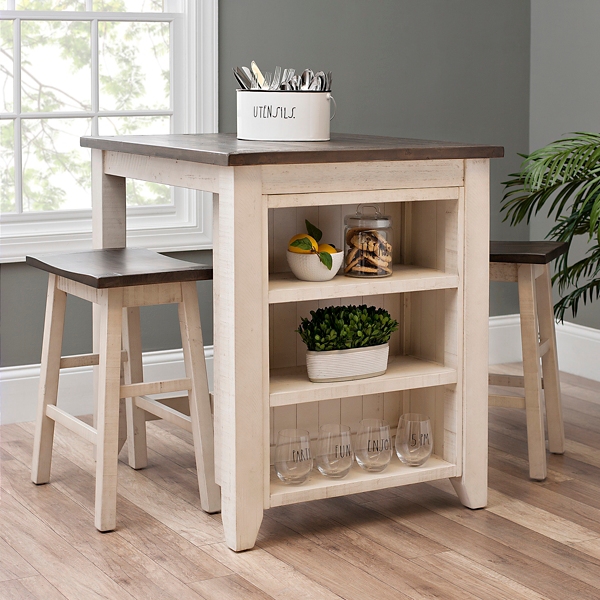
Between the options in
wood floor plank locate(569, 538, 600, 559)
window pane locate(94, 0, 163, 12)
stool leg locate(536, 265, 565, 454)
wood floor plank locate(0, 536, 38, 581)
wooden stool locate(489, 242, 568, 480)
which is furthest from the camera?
window pane locate(94, 0, 163, 12)

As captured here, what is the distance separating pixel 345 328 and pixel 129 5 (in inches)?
68.4

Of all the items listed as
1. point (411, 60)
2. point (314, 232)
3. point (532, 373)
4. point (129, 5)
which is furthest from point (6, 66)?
point (532, 373)

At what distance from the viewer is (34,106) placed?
3.40 m

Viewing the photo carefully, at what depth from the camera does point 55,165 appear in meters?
3.46

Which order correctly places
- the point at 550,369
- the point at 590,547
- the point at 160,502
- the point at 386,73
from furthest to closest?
the point at 386,73 → the point at 550,369 → the point at 160,502 → the point at 590,547

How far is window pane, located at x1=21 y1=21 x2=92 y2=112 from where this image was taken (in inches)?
133

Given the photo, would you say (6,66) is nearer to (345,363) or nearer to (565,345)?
(345,363)

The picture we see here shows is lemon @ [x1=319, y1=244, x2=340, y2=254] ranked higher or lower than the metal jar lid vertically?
lower

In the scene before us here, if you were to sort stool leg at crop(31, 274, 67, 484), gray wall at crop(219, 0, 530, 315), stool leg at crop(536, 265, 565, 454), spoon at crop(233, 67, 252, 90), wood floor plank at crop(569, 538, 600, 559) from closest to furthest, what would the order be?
wood floor plank at crop(569, 538, 600, 559)
spoon at crop(233, 67, 252, 90)
stool leg at crop(31, 274, 67, 484)
stool leg at crop(536, 265, 565, 454)
gray wall at crop(219, 0, 530, 315)

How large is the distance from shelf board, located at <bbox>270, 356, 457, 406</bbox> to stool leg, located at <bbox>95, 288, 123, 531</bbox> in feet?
1.28

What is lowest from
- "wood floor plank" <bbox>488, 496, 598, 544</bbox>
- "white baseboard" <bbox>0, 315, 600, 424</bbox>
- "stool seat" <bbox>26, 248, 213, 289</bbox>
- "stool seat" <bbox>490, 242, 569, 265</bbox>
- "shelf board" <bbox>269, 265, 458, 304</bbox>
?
"wood floor plank" <bbox>488, 496, 598, 544</bbox>

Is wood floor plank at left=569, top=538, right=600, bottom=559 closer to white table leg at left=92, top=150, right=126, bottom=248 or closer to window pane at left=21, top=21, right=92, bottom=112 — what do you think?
white table leg at left=92, top=150, right=126, bottom=248

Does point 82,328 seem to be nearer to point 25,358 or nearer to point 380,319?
point 25,358

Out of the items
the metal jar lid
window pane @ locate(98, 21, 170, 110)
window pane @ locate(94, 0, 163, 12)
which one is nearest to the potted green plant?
the metal jar lid
